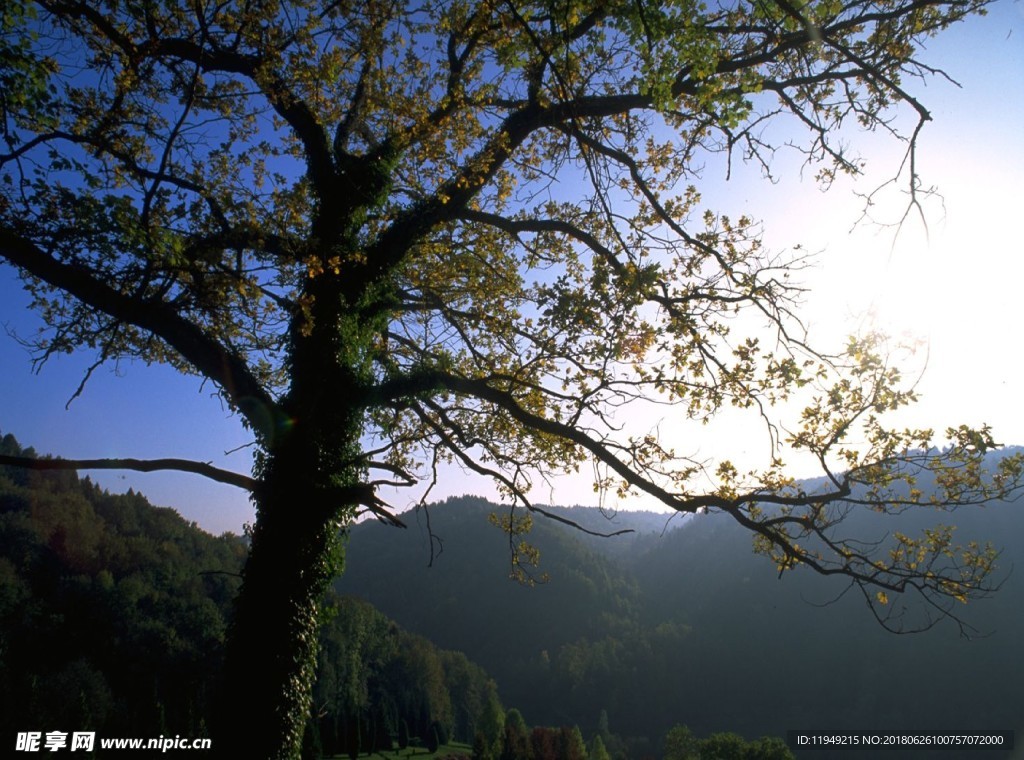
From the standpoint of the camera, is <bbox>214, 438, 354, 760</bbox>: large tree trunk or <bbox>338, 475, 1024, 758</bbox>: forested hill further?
<bbox>338, 475, 1024, 758</bbox>: forested hill

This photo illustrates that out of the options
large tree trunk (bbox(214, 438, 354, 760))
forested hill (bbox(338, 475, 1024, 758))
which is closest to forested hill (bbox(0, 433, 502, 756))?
forested hill (bbox(338, 475, 1024, 758))

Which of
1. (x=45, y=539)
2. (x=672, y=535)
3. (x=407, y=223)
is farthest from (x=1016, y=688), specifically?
(x=45, y=539)

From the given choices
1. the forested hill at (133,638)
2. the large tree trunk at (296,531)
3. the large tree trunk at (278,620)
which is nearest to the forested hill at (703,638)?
the forested hill at (133,638)

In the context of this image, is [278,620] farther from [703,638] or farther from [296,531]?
[703,638]

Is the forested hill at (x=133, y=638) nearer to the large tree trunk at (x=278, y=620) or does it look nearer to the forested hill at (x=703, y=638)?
the forested hill at (x=703, y=638)

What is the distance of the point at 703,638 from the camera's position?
111375 mm

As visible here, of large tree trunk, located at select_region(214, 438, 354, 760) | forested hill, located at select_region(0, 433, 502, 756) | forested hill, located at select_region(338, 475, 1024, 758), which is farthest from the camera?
forested hill, located at select_region(338, 475, 1024, 758)

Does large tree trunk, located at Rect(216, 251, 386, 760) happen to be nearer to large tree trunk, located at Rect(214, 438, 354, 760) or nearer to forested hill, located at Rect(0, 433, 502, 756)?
large tree trunk, located at Rect(214, 438, 354, 760)

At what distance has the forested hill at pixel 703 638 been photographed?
9088 centimetres

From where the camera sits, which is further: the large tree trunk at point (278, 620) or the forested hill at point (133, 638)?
the forested hill at point (133, 638)

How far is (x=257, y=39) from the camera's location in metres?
5.64

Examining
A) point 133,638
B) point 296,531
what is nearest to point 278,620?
point 296,531

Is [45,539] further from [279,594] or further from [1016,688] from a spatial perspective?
[1016,688]

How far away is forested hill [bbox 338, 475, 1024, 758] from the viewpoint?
90875mm
